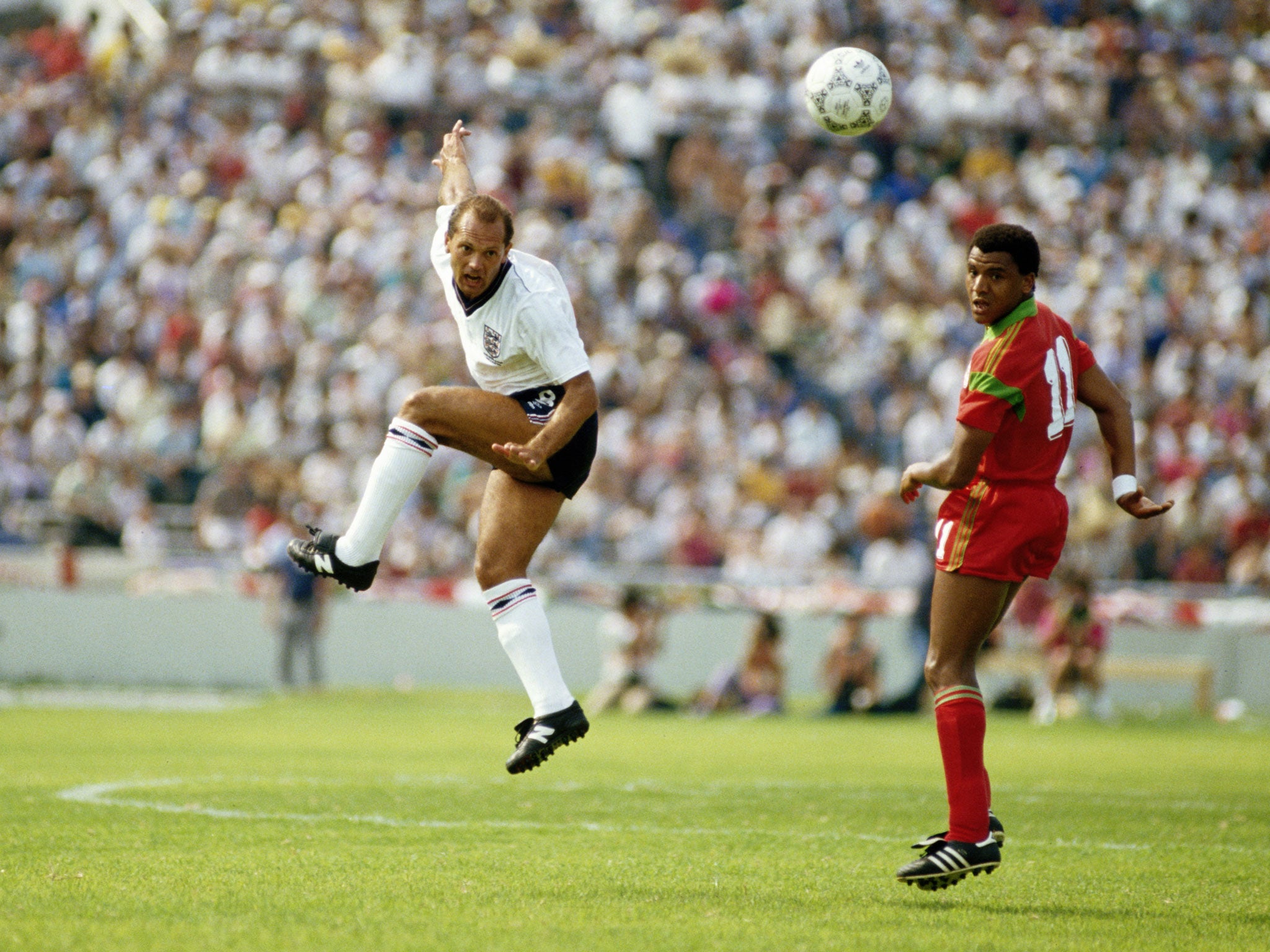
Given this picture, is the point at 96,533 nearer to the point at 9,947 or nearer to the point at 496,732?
the point at 496,732

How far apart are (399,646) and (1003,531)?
13.4 metres

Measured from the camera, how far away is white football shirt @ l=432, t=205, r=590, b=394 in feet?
22.5

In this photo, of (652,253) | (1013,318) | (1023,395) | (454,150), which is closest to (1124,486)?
A: (1023,395)

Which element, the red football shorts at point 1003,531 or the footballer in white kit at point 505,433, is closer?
the red football shorts at point 1003,531

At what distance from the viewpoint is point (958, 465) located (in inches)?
235

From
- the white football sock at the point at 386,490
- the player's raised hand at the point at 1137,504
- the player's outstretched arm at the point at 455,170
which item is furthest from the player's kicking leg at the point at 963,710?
the player's outstretched arm at the point at 455,170

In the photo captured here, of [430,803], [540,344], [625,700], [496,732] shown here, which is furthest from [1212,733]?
[540,344]

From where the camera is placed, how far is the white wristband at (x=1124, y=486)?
649cm

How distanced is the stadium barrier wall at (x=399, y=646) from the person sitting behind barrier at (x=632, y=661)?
1.26 meters

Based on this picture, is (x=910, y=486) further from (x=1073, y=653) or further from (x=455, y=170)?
(x=1073, y=653)

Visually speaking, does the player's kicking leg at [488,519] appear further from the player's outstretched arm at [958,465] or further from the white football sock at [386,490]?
the player's outstretched arm at [958,465]

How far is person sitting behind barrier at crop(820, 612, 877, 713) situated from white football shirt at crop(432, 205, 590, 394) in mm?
10286

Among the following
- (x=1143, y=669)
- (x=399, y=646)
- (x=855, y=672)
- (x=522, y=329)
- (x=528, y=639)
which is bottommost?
(x=1143, y=669)

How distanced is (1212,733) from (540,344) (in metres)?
11.1
